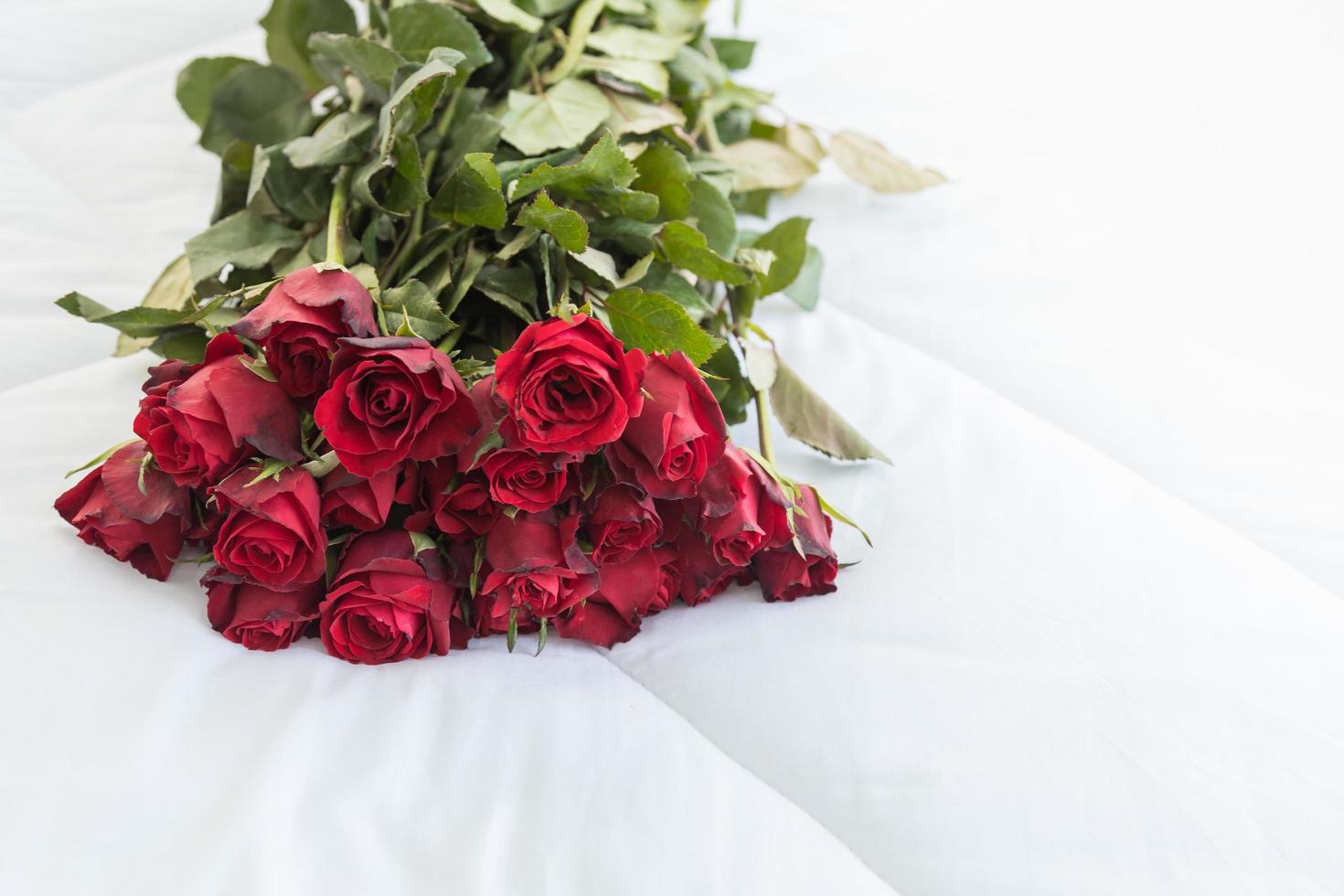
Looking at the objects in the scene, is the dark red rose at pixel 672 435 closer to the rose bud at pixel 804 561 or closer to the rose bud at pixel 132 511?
the rose bud at pixel 804 561

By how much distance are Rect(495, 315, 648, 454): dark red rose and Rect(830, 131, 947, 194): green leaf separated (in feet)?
1.81

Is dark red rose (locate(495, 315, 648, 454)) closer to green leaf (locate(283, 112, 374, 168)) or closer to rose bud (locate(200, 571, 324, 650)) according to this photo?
rose bud (locate(200, 571, 324, 650))

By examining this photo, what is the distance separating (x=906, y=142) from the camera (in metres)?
0.97

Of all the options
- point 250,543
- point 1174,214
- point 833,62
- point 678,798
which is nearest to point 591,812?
point 678,798

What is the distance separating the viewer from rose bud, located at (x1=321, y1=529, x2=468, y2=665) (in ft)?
1.45

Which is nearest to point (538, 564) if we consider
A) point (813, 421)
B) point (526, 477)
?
point (526, 477)

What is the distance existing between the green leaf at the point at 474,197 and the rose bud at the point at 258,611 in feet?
0.63

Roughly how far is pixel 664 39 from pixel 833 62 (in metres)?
0.37

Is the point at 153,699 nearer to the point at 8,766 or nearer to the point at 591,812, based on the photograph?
the point at 8,766

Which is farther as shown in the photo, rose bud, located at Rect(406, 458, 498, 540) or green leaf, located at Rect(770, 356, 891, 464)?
green leaf, located at Rect(770, 356, 891, 464)

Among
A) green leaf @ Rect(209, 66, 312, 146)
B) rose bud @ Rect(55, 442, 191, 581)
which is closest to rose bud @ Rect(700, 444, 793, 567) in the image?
rose bud @ Rect(55, 442, 191, 581)

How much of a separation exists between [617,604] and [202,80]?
51cm

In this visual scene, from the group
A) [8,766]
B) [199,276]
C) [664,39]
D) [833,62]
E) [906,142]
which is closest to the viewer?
[8,766]

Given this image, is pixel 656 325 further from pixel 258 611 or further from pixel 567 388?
pixel 258 611
